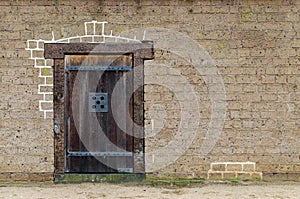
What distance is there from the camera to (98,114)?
6371 mm

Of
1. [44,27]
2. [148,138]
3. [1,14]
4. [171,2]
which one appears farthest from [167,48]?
[1,14]

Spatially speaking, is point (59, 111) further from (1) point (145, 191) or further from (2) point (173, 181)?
(2) point (173, 181)

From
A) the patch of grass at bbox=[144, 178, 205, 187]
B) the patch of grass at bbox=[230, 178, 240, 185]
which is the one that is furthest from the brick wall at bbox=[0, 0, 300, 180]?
the patch of grass at bbox=[230, 178, 240, 185]

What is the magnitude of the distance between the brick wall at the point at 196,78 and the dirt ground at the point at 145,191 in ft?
0.97

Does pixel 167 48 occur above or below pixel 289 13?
below

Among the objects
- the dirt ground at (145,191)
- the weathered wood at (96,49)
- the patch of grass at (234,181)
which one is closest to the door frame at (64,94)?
the weathered wood at (96,49)

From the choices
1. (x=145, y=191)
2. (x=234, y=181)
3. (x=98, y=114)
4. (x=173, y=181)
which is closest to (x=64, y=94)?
(x=98, y=114)

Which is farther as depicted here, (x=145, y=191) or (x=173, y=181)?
(x=173, y=181)

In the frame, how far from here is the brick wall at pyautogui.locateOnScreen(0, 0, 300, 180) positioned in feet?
20.6

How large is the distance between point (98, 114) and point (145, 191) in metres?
1.31

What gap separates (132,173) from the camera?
6336mm

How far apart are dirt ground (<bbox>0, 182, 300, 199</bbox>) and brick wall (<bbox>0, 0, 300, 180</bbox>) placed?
30 cm

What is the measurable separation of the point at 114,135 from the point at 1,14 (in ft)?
7.56

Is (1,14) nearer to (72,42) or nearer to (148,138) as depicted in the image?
(72,42)
